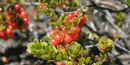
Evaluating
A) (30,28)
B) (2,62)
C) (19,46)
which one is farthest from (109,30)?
(2,62)

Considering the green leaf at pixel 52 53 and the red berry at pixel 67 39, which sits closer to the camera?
the green leaf at pixel 52 53

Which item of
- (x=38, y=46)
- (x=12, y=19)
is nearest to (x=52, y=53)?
(x=38, y=46)

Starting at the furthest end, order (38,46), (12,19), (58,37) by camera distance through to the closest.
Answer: (12,19) → (58,37) → (38,46)

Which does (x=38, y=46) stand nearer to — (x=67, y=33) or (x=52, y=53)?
(x=52, y=53)

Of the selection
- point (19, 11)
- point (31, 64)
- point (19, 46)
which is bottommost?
point (31, 64)

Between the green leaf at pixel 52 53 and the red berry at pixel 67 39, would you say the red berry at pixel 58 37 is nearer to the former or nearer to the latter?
the red berry at pixel 67 39

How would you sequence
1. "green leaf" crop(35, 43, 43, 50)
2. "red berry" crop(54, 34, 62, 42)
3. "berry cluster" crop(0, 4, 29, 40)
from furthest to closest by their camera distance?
1. "berry cluster" crop(0, 4, 29, 40)
2. "red berry" crop(54, 34, 62, 42)
3. "green leaf" crop(35, 43, 43, 50)

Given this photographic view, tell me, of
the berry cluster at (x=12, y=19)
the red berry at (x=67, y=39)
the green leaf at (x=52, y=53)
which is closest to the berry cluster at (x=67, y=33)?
the red berry at (x=67, y=39)

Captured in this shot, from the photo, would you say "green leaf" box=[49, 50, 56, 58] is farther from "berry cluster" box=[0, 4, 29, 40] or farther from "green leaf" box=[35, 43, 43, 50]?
Answer: "berry cluster" box=[0, 4, 29, 40]

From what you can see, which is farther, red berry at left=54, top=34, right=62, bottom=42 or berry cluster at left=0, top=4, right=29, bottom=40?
berry cluster at left=0, top=4, right=29, bottom=40

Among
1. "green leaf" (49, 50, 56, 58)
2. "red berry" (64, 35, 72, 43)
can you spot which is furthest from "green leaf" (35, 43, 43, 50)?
"red berry" (64, 35, 72, 43)

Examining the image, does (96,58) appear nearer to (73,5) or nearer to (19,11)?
(73,5)
